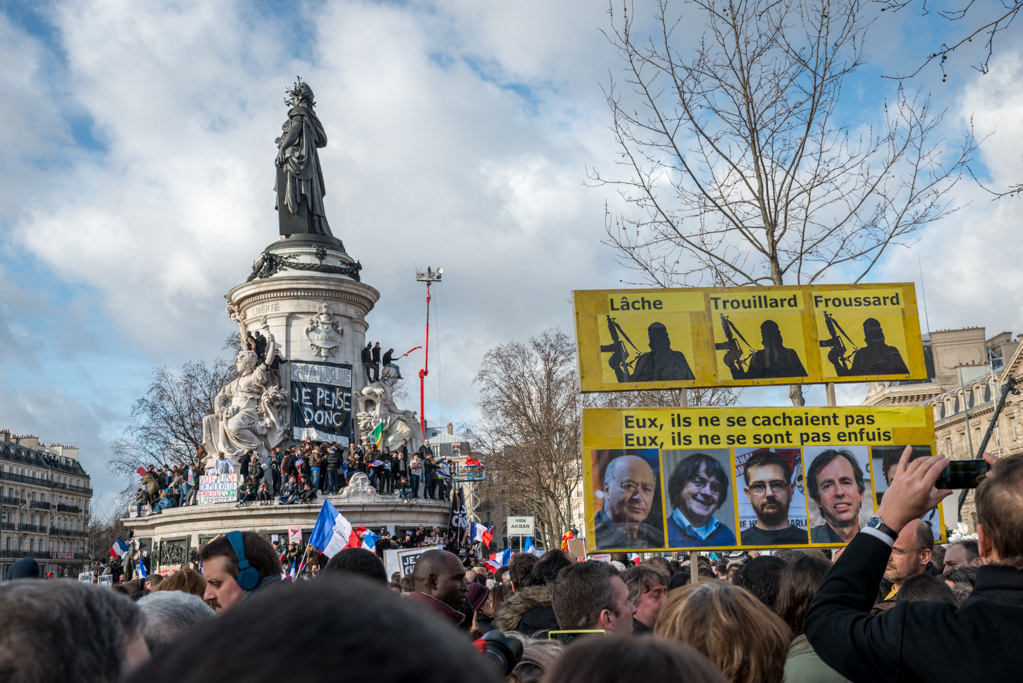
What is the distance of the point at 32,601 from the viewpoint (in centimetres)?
123

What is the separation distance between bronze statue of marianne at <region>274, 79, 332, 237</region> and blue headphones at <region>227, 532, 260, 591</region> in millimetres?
25735

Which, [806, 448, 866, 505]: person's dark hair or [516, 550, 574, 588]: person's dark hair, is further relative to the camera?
[806, 448, 866, 505]: person's dark hair

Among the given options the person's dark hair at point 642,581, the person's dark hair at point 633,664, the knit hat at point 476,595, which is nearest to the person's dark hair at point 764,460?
the person's dark hair at point 642,581

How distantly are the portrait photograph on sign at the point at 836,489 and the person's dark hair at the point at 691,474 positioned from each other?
2.34 ft

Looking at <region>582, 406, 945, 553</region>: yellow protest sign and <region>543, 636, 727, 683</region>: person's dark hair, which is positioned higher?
<region>582, 406, 945, 553</region>: yellow protest sign

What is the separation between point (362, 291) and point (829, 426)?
22.0 metres

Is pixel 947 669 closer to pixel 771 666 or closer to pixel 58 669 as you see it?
pixel 771 666

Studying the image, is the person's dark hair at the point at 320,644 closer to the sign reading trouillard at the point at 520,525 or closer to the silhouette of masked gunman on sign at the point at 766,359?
the silhouette of masked gunman on sign at the point at 766,359

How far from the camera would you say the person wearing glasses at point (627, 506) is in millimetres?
7340

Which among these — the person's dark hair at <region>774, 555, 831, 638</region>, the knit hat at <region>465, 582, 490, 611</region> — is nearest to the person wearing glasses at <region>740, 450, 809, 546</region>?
the knit hat at <region>465, 582, 490, 611</region>

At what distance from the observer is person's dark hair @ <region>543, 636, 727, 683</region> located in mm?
1177

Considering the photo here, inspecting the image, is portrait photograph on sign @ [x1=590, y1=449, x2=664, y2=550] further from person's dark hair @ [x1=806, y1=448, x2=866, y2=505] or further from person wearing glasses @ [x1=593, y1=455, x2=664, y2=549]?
person's dark hair @ [x1=806, y1=448, x2=866, y2=505]

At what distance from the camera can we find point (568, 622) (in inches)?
156

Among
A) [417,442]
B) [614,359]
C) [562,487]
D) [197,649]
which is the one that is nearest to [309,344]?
[417,442]
